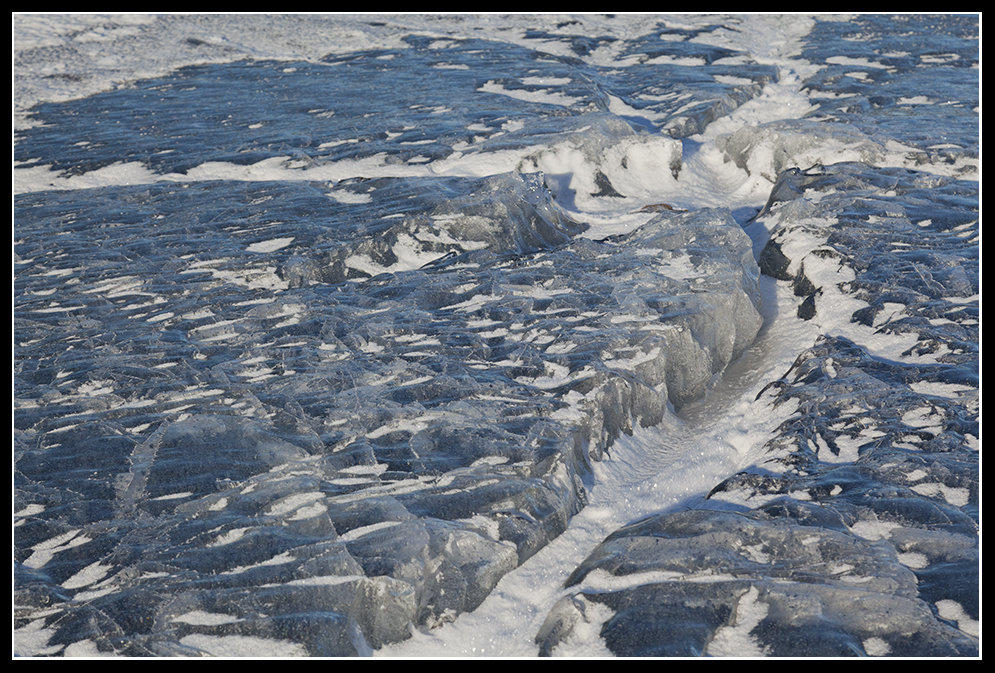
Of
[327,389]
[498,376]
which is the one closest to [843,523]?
[498,376]

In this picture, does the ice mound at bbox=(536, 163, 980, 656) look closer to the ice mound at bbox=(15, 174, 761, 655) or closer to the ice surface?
the ice surface

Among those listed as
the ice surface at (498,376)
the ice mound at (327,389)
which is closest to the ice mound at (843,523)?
the ice surface at (498,376)

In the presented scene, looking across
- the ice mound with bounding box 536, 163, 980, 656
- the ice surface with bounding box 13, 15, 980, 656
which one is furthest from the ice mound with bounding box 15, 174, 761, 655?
the ice mound with bounding box 536, 163, 980, 656

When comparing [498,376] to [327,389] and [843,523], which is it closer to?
[327,389]

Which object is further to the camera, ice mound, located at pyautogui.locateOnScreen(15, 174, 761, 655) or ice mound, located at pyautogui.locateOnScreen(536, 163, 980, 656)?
ice mound, located at pyautogui.locateOnScreen(15, 174, 761, 655)

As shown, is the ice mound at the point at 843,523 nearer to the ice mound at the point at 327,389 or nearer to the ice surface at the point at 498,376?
the ice surface at the point at 498,376
